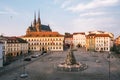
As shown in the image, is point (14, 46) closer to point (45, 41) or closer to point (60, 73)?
point (45, 41)

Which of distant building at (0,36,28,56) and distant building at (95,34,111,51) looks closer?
distant building at (0,36,28,56)

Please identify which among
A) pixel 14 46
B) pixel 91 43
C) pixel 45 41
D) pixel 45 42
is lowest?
pixel 14 46

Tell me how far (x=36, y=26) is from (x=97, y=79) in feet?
478

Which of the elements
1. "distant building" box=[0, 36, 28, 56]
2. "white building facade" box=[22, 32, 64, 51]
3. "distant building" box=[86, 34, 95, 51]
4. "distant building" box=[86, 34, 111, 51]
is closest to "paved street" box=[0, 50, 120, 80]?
"distant building" box=[0, 36, 28, 56]

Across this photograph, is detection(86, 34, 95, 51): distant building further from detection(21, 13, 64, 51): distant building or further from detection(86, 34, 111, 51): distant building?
detection(21, 13, 64, 51): distant building

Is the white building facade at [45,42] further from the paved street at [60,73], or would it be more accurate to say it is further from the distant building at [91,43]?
the paved street at [60,73]

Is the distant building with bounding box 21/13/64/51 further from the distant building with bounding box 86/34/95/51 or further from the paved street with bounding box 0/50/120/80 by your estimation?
the paved street with bounding box 0/50/120/80

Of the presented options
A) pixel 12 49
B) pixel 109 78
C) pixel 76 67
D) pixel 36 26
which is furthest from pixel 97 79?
pixel 36 26

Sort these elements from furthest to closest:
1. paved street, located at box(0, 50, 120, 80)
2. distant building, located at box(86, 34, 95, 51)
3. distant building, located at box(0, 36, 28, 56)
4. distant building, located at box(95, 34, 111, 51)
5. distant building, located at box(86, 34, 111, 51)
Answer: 1. distant building, located at box(86, 34, 95, 51)
2. distant building, located at box(86, 34, 111, 51)
3. distant building, located at box(95, 34, 111, 51)
4. distant building, located at box(0, 36, 28, 56)
5. paved street, located at box(0, 50, 120, 80)

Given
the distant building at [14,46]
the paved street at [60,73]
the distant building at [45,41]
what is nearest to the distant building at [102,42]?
the distant building at [45,41]

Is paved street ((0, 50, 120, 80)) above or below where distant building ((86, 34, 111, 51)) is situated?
below

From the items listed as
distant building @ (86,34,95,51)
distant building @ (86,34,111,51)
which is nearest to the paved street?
distant building @ (86,34,111,51)

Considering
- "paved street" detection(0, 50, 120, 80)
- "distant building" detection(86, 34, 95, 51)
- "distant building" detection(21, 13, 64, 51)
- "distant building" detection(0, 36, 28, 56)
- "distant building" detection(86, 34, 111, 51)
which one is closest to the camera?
"paved street" detection(0, 50, 120, 80)

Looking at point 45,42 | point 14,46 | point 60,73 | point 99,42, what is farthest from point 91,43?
point 60,73
